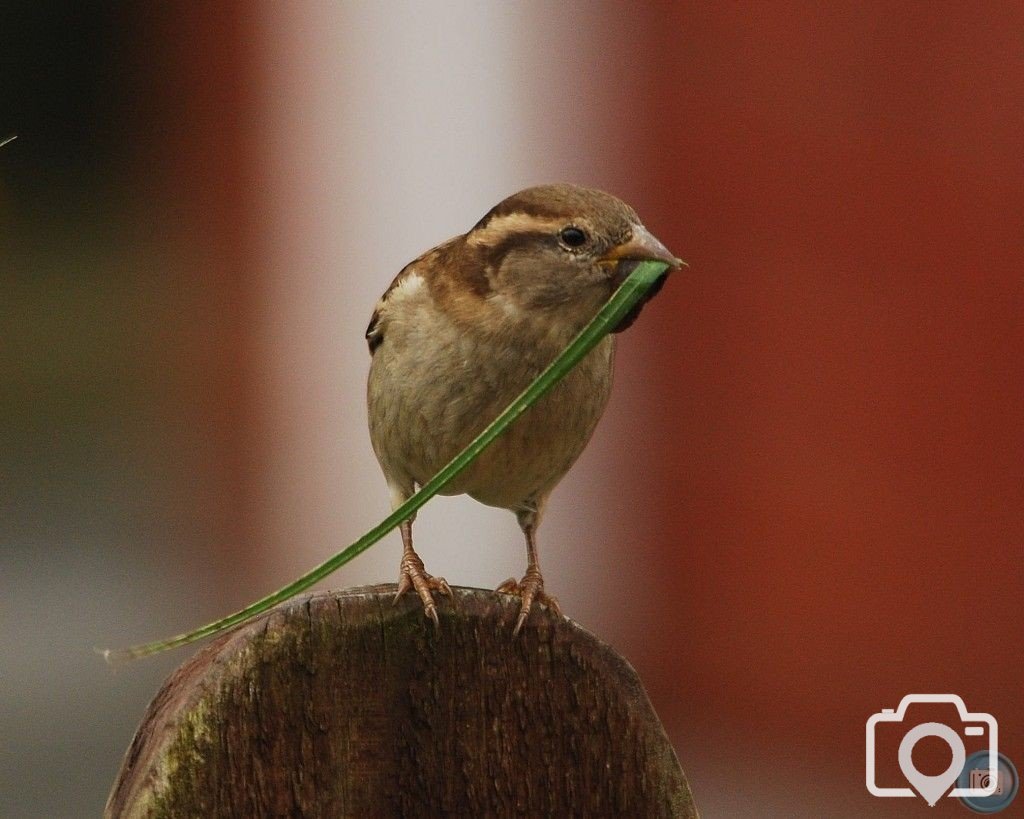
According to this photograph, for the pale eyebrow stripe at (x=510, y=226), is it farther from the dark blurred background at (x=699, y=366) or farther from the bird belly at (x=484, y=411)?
the dark blurred background at (x=699, y=366)

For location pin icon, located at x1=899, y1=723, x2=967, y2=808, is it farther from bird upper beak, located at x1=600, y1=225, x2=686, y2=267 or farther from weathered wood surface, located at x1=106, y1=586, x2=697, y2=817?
weathered wood surface, located at x1=106, y1=586, x2=697, y2=817

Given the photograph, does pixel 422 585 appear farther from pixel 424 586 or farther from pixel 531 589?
pixel 531 589

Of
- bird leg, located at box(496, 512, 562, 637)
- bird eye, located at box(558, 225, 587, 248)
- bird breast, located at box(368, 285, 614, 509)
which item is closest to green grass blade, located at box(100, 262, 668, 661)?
bird leg, located at box(496, 512, 562, 637)

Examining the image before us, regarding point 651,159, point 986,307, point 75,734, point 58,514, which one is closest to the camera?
point 986,307

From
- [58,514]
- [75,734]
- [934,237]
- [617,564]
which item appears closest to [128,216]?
[58,514]

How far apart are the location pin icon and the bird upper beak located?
11.2 feet

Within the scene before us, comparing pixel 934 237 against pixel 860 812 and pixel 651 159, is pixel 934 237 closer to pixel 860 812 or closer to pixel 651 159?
pixel 651 159

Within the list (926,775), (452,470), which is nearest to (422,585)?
(452,470)

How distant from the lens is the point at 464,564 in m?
7.09

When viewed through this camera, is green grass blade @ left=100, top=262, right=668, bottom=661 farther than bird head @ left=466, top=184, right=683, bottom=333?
No

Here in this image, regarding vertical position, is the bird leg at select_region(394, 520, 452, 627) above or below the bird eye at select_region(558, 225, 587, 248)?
below

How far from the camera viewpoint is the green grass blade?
1.61 meters

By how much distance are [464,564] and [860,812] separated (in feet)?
5.98

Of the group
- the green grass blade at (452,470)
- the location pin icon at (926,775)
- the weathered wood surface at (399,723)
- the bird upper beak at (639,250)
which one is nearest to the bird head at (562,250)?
the bird upper beak at (639,250)
